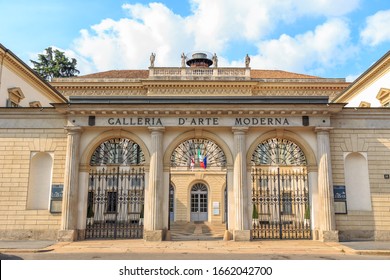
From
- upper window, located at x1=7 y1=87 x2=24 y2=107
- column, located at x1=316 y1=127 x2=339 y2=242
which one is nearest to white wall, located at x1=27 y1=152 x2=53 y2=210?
upper window, located at x1=7 y1=87 x2=24 y2=107

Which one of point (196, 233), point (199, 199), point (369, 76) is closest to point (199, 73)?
point (199, 199)

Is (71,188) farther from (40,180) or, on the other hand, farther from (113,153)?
(113,153)

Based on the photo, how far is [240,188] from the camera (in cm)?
1348

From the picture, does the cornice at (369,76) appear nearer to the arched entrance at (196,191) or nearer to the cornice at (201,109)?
the cornice at (201,109)

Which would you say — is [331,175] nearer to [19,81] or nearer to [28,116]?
[28,116]

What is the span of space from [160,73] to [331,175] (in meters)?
17.5

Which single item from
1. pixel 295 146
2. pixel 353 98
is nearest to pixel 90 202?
pixel 295 146

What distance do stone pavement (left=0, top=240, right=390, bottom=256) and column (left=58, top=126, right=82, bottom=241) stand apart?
0.53 metres

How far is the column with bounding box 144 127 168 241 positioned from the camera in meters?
13.1

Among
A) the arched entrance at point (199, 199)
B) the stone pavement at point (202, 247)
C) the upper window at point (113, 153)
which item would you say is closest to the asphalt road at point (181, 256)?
the stone pavement at point (202, 247)

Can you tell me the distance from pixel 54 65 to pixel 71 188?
1162 inches

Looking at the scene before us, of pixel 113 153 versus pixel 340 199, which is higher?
pixel 113 153

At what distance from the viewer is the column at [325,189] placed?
13.1 meters

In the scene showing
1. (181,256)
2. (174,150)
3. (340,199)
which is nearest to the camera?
(181,256)
